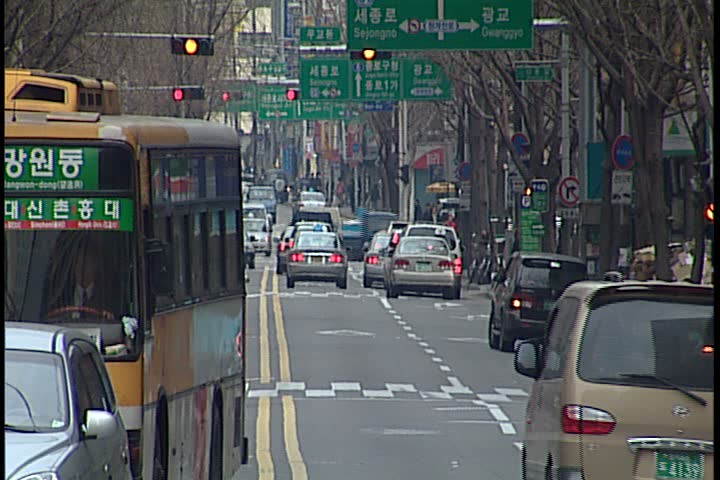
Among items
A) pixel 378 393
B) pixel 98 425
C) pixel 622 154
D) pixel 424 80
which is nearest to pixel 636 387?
pixel 98 425

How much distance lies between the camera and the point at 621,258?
125 ft

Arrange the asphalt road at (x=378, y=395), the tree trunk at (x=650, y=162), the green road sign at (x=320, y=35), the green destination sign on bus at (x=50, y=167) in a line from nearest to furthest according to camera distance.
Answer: the green destination sign on bus at (x=50, y=167)
the asphalt road at (x=378, y=395)
the tree trunk at (x=650, y=162)
the green road sign at (x=320, y=35)

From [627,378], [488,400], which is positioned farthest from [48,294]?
[488,400]

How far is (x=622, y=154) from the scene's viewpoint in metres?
34.3

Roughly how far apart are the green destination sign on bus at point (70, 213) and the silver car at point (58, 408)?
5.77 feet

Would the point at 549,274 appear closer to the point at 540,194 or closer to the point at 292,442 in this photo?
the point at 292,442

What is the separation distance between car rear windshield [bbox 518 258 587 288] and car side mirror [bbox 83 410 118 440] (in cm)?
2133

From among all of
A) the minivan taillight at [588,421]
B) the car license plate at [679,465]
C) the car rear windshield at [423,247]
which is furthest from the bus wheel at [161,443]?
the car rear windshield at [423,247]

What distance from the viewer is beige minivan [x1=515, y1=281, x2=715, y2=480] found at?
34.2ft

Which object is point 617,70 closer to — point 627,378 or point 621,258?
point 621,258

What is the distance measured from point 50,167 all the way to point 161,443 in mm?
1994

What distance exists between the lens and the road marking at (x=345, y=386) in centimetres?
2414

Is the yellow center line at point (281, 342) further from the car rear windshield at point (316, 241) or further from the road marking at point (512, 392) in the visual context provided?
the road marking at point (512, 392)

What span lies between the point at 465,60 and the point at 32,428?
40740mm
